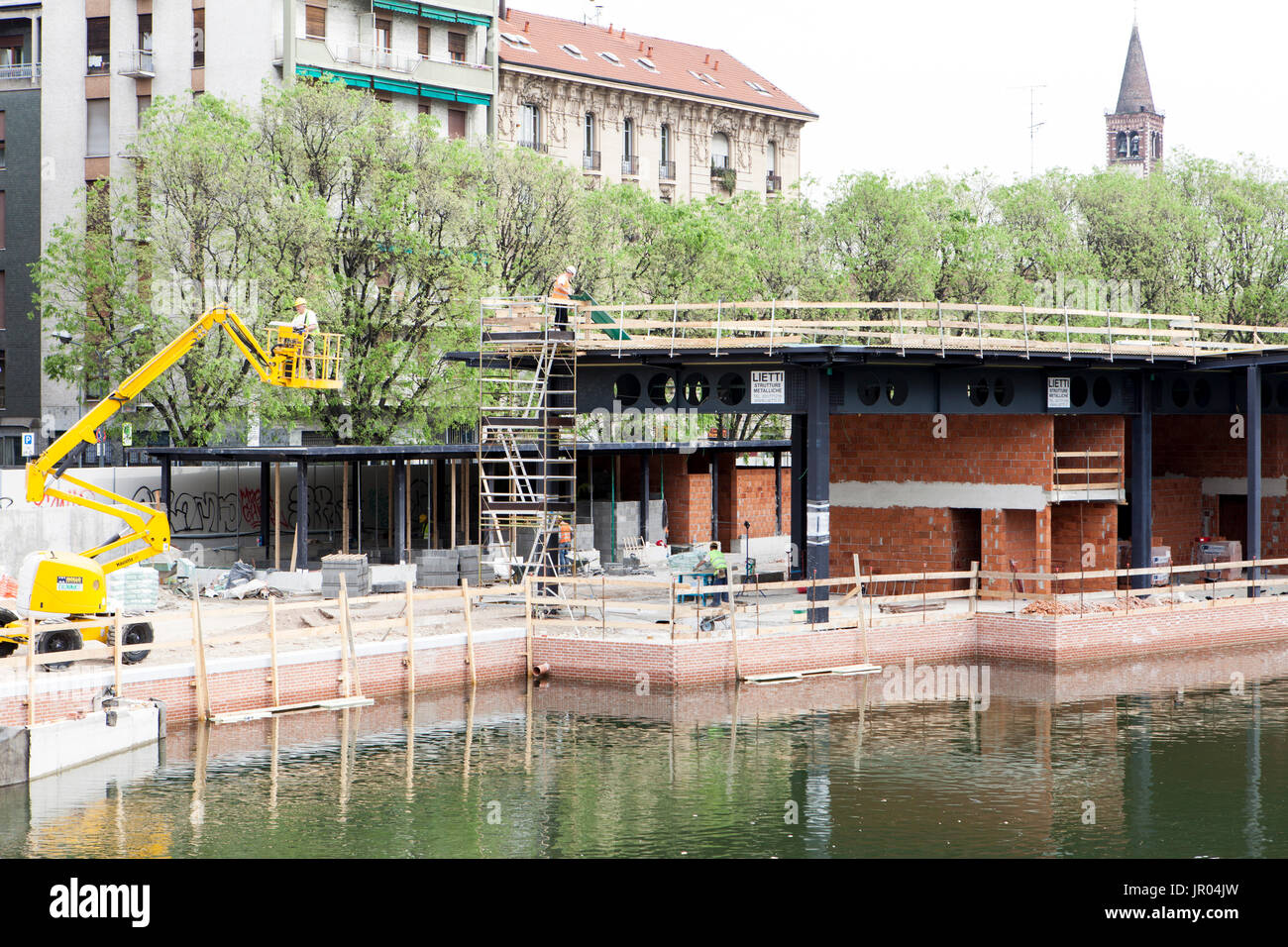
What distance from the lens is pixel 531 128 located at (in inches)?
2960

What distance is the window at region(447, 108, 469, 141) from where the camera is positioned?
68562 mm

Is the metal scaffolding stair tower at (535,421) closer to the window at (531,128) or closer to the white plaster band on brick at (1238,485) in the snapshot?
the white plaster band on brick at (1238,485)

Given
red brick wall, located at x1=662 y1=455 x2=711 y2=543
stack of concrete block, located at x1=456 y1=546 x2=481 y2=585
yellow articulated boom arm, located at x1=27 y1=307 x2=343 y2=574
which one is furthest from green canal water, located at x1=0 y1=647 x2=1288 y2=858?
red brick wall, located at x1=662 y1=455 x2=711 y2=543

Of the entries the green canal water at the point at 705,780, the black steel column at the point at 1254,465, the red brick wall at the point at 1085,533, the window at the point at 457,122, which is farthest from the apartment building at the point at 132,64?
the black steel column at the point at 1254,465

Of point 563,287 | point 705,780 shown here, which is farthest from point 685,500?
point 705,780

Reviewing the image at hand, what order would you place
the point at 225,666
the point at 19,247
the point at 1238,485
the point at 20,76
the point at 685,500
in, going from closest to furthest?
the point at 225,666, the point at 1238,485, the point at 685,500, the point at 19,247, the point at 20,76

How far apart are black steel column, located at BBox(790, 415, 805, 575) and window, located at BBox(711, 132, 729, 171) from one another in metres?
41.0

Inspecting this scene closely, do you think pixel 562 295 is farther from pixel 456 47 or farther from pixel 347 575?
pixel 456 47

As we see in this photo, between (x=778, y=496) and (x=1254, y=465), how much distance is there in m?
23.0

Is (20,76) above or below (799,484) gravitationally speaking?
above

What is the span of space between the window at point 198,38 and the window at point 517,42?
17.0m

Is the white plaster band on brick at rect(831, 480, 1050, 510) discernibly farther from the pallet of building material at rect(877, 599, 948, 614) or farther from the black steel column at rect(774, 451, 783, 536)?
the black steel column at rect(774, 451, 783, 536)

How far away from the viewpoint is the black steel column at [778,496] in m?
61.5

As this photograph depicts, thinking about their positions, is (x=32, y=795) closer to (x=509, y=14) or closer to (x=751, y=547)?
(x=751, y=547)
